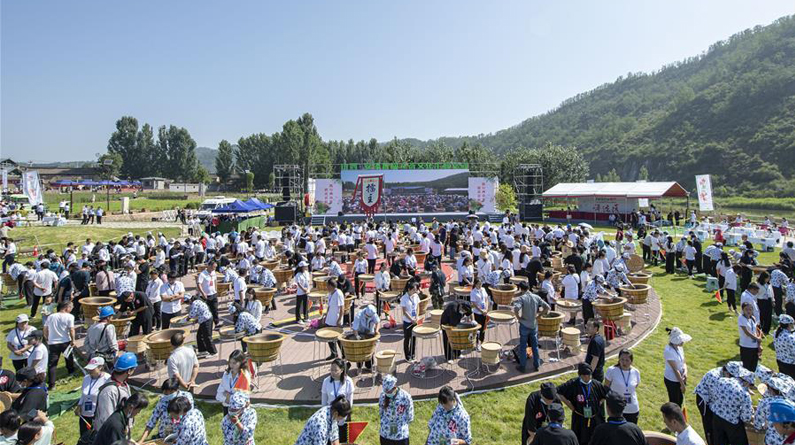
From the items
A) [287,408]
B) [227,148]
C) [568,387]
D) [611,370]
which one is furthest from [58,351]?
[227,148]

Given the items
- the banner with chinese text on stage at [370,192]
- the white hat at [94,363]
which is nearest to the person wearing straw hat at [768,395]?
the white hat at [94,363]

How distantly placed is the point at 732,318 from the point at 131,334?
15.7 m

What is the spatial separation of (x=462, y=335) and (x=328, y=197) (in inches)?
1249

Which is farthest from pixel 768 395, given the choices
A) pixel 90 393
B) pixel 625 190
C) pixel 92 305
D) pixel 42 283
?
pixel 625 190

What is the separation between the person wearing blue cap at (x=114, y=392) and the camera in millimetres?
4855

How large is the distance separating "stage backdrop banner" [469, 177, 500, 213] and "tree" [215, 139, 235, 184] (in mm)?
51532

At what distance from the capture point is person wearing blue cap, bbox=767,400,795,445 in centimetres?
389

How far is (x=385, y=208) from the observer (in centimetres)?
3716

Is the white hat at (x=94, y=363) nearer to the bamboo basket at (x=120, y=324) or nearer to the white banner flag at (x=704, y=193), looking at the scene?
the bamboo basket at (x=120, y=324)

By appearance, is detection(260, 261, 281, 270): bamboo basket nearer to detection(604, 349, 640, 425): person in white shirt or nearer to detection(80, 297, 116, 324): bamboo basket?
detection(80, 297, 116, 324): bamboo basket

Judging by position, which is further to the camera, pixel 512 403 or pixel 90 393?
pixel 512 403

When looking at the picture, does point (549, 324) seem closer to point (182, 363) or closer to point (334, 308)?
point (334, 308)

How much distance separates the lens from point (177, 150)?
7325 centimetres

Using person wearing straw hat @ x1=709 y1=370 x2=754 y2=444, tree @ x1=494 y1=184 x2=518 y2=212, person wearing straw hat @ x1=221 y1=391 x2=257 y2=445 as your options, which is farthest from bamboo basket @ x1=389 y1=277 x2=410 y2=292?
tree @ x1=494 y1=184 x2=518 y2=212
